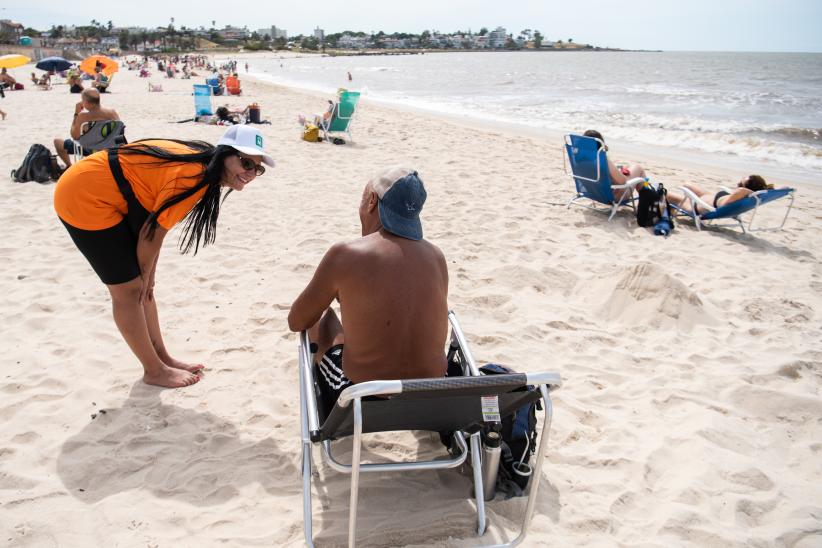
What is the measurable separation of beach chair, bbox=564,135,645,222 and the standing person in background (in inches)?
172

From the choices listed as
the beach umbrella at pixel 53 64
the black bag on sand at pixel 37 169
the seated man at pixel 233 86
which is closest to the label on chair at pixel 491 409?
the black bag on sand at pixel 37 169

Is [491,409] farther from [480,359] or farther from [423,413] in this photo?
[480,359]

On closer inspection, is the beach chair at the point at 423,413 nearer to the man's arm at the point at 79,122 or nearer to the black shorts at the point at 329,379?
the black shorts at the point at 329,379

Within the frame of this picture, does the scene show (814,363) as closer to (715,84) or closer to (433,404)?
(433,404)

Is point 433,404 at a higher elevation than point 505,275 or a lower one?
higher

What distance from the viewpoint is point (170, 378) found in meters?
2.83

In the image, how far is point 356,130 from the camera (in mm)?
11742

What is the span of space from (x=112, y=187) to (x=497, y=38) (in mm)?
178599

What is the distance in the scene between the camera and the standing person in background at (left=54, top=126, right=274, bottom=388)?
2299 mm

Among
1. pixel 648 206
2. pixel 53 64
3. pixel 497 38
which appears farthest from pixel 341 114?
pixel 497 38

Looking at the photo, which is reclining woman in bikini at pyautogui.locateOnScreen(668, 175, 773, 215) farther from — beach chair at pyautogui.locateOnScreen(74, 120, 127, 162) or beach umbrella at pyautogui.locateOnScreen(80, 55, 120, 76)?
beach umbrella at pyautogui.locateOnScreen(80, 55, 120, 76)

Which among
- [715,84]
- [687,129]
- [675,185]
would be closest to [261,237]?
[675,185]

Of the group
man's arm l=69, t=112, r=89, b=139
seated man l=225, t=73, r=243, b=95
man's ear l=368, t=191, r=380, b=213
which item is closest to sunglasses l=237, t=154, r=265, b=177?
man's ear l=368, t=191, r=380, b=213

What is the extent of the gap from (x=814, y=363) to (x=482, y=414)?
2639 mm
